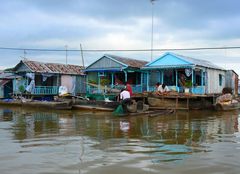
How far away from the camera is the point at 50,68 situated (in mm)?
28609

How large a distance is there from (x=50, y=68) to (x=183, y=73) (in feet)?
35.9

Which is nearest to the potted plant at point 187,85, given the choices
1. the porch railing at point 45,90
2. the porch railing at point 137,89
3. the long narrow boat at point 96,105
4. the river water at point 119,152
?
the porch railing at point 137,89

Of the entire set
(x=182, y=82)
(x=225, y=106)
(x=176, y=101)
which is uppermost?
(x=182, y=82)

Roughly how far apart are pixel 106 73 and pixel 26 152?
64.4 feet

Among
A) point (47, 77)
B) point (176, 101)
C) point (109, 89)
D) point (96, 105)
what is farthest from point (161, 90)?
point (47, 77)

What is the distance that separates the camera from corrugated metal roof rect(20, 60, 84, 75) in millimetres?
27328

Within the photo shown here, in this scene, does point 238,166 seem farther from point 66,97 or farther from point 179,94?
point 66,97

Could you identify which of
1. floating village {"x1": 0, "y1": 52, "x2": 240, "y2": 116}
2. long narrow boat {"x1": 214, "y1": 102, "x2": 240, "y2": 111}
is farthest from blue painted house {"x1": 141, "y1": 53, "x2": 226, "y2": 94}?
long narrow boat {"x1": 214, "y1": 102, "x2": 240, "y2": 111}

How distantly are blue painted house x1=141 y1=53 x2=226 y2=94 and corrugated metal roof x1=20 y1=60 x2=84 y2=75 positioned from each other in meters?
7.50

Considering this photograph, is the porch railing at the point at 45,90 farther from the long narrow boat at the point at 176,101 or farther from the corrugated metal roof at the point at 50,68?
the long narrow boat at the point at 176,101

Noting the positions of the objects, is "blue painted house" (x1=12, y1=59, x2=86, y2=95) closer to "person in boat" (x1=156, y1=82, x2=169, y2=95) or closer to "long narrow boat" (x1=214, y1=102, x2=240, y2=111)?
"person in boat" (x1=156, y1=82, x2=169, y2=95)

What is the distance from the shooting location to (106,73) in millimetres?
27125

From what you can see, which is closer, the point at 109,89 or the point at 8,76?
the point at 109,89

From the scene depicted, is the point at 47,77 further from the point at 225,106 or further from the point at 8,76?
the point at 225,106
